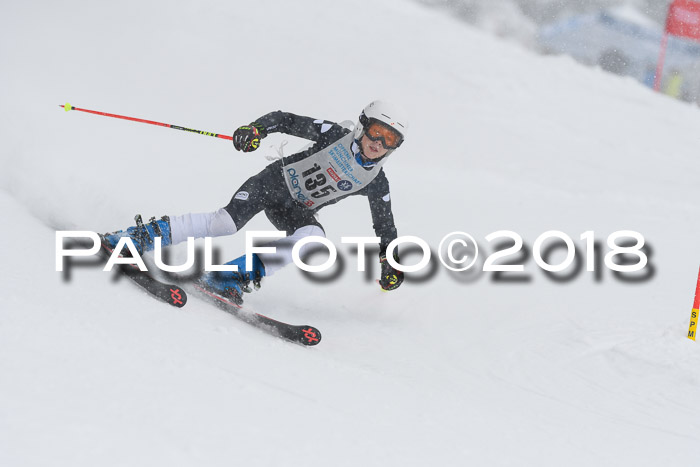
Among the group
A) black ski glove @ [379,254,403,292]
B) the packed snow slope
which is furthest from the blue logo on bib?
the packed snow slope

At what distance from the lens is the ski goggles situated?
3422mm

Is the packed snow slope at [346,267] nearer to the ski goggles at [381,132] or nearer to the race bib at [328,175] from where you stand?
the race bib at [328,175]

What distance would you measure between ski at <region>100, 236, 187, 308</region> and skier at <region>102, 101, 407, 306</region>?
1.04ft

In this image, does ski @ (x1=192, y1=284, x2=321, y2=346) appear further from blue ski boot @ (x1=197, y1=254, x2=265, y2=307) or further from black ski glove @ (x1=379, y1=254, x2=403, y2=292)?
black ski glove @ (x1=379, y1=254, x2=403, y2=292)

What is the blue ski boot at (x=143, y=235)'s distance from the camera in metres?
3.28

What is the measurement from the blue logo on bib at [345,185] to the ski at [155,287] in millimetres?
1159

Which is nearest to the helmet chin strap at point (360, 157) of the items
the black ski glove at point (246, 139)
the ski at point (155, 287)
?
the black ski glove at point (246, 139)

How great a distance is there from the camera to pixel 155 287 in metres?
2.88

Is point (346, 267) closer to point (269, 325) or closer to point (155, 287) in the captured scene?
point (269, 325)

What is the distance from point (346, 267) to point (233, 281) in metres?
1.65

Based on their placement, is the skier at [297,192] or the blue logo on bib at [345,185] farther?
the blue logo on bib at [345,185]

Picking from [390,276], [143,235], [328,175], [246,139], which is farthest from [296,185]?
[143,235]

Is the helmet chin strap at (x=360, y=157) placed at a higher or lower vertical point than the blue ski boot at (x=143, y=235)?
higher

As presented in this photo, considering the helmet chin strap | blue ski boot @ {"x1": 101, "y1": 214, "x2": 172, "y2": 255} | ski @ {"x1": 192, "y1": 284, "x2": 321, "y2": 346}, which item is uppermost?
the helmet chin strap
